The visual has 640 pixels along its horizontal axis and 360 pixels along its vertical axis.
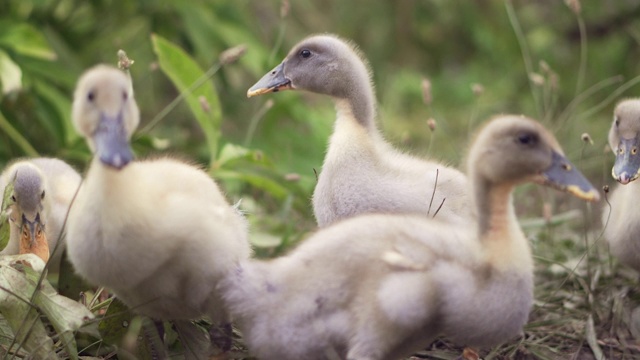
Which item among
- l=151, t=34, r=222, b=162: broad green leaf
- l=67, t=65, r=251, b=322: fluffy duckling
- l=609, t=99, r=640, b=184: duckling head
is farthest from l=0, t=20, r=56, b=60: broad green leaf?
l=609, t=99, r=640, b=184: duckling head

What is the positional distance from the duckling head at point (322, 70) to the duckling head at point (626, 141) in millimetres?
934

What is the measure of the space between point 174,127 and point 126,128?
418 centimetres

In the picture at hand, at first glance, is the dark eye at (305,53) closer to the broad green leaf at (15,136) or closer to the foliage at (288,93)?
the foliage at (288,93)

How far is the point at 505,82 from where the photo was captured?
7516 millimetres

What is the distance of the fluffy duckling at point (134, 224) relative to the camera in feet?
8.57

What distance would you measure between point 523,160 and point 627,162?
3.54 ft

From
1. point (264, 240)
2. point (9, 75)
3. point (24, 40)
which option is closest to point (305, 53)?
point (264, 240)

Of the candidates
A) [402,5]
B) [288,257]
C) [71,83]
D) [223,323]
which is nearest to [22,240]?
[223,323]

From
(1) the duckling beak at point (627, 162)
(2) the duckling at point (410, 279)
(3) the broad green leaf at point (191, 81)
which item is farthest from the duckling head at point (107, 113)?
(1) the duckling beak at point (627, 162)

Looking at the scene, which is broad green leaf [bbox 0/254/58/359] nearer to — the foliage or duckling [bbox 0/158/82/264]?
the foliage

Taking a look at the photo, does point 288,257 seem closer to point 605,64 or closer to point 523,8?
point 605,64

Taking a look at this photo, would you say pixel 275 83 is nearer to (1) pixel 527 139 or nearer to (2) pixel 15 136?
(1) pixel 527 139

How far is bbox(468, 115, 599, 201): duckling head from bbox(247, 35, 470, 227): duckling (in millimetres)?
549

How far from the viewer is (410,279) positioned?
2.58 m
